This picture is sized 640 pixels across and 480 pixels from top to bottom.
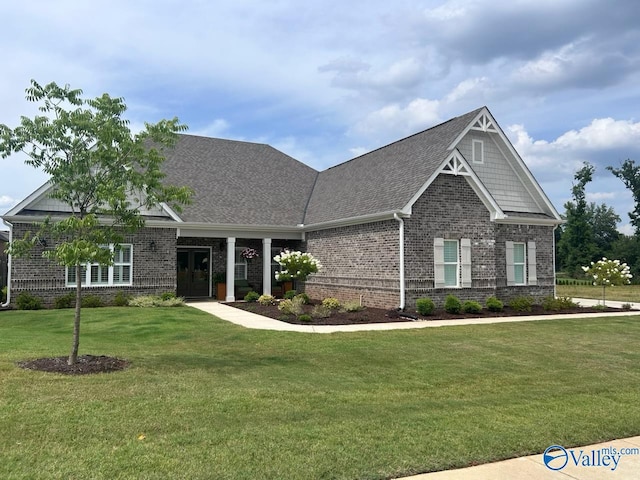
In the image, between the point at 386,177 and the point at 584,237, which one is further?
the point at 584,237

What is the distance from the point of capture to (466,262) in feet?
59.3

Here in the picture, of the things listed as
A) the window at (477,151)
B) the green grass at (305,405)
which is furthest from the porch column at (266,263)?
the green grass at (305,405)

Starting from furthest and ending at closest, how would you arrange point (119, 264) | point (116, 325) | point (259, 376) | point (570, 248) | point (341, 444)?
point (570, 248) → point (119, 264) → point (116, 325) → point (259, 376) → point (341, 444)

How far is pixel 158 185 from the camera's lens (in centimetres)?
890

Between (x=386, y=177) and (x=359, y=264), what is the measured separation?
12.0 ft

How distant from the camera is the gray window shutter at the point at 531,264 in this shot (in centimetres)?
2069

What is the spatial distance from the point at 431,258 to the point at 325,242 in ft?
17.9

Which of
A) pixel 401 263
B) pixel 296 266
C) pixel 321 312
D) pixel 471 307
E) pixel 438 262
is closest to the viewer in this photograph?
pixel 321 312

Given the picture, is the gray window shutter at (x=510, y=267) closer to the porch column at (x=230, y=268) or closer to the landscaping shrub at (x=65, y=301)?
the porch column at (x=230, y=268)

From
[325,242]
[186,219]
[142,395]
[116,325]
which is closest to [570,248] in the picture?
[325,242]

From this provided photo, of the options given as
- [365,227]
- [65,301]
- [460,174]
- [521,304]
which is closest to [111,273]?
[65,301]

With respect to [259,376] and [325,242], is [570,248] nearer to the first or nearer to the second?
[325,242]

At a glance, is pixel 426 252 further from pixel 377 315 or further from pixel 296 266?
pixel 296 266

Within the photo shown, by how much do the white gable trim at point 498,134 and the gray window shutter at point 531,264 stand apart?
1.84m
